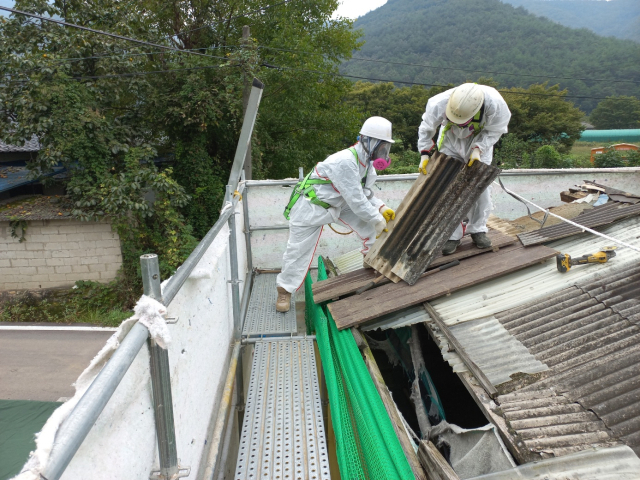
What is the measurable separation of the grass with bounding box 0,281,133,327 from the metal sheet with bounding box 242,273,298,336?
717cm

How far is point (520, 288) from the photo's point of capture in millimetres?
3799

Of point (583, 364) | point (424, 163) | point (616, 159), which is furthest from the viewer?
point (616, 159)

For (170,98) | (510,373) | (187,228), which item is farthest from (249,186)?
(170,98)

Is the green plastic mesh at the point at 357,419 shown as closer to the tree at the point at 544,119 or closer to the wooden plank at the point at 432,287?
the wooden plank at the point at 432,287

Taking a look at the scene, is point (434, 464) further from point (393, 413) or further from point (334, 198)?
point (334, 198)

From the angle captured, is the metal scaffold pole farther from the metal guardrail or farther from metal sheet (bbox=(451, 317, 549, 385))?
metal sheet (bbox=(451, 317, 549, 385))

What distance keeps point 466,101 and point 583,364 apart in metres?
2.20

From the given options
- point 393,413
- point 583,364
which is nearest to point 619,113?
point 583,364

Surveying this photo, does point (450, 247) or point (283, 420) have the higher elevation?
point (450, 247)

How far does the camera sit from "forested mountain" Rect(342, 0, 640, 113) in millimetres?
55562

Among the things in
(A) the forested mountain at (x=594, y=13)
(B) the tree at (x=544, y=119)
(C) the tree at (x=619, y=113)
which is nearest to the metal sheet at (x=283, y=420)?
(B) the tree at (x=544, y=119)

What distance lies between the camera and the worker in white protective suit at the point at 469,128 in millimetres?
3660

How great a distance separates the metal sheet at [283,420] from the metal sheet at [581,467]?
95cm

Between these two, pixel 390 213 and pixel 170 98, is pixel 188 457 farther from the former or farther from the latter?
pixel 170 98
